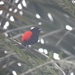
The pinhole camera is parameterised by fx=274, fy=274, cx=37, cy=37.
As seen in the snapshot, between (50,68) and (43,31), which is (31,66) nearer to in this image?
(50,68)

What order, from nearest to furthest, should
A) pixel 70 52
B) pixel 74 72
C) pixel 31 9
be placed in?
pixel 74 72
pixel 70 52
pixel 31 9

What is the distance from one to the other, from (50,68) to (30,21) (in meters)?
1.05

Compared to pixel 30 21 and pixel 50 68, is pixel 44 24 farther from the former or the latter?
pixel 50 68

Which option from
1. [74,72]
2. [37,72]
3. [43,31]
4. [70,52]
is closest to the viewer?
[37,72]

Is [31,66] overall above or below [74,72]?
above

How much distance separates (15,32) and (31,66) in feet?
3.34

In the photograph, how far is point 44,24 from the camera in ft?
7.63

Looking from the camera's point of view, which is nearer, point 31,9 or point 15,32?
point 15,32

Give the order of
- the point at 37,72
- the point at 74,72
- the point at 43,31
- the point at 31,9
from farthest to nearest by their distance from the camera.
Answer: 1. the point at 31,9
2. the point at 43,31
3. the point at 74,72
4. the point at 37,72

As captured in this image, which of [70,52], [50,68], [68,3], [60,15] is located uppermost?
[68,3]

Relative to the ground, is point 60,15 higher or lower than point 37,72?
lower

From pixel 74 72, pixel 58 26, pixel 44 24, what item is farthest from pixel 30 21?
pixel 74 72

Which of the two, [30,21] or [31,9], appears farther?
[31,9]

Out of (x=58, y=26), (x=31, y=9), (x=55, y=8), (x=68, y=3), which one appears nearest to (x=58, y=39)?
(x=58, y=26)
